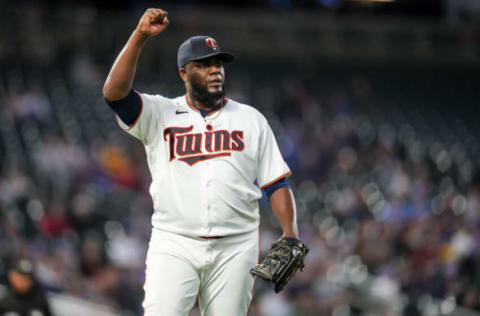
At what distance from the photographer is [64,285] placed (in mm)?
7910

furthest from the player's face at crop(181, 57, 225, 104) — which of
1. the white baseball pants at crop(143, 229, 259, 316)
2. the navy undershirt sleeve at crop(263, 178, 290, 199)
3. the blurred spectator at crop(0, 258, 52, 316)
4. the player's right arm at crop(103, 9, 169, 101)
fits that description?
the blurred spectator at crop(0, 258, 52, 316)

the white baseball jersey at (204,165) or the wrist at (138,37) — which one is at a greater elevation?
the wrist at (138,37)

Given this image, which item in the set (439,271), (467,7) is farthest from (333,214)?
(467,7)

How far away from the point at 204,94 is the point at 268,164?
446mm

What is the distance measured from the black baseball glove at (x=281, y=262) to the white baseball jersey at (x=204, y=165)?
176 mm

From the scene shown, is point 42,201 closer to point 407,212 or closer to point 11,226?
point 11,226

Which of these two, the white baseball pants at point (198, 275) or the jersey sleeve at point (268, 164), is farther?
the jersey sleeve at point (268, 164)

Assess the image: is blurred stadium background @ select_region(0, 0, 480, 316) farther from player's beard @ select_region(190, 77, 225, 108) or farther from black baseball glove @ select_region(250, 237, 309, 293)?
black baseball glove @ select_region(250, 237, 309, 293)

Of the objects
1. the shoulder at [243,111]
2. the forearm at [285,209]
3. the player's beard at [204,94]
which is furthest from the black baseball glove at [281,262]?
the player's beard at [204,94]

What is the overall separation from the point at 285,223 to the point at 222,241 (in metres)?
0.32

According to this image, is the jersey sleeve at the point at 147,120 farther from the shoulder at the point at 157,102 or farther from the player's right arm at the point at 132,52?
the player's right arm at the point at 132,52

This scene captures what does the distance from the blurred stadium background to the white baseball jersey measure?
12.9 feet

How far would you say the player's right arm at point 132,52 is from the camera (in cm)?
338

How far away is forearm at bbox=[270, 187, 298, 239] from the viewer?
12.0 ft
